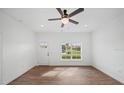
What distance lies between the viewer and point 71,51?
27.9 ft

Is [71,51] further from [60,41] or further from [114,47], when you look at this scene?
[114,47]

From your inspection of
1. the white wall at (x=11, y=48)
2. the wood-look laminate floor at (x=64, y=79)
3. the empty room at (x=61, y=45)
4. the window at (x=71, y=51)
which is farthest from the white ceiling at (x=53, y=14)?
the window at (x=71, y=51)

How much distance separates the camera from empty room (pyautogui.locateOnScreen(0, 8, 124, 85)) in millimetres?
3779

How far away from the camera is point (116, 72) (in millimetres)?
4438

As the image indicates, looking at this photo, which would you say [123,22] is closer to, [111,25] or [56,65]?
[111,25]

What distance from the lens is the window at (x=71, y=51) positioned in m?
8.44

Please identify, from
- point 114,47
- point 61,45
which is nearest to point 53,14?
point 114,47

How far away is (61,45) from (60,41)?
323mm

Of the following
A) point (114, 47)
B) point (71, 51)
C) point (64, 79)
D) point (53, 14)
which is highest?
point (53, 14)

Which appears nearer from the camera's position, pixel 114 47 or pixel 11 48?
pixel 11 48
